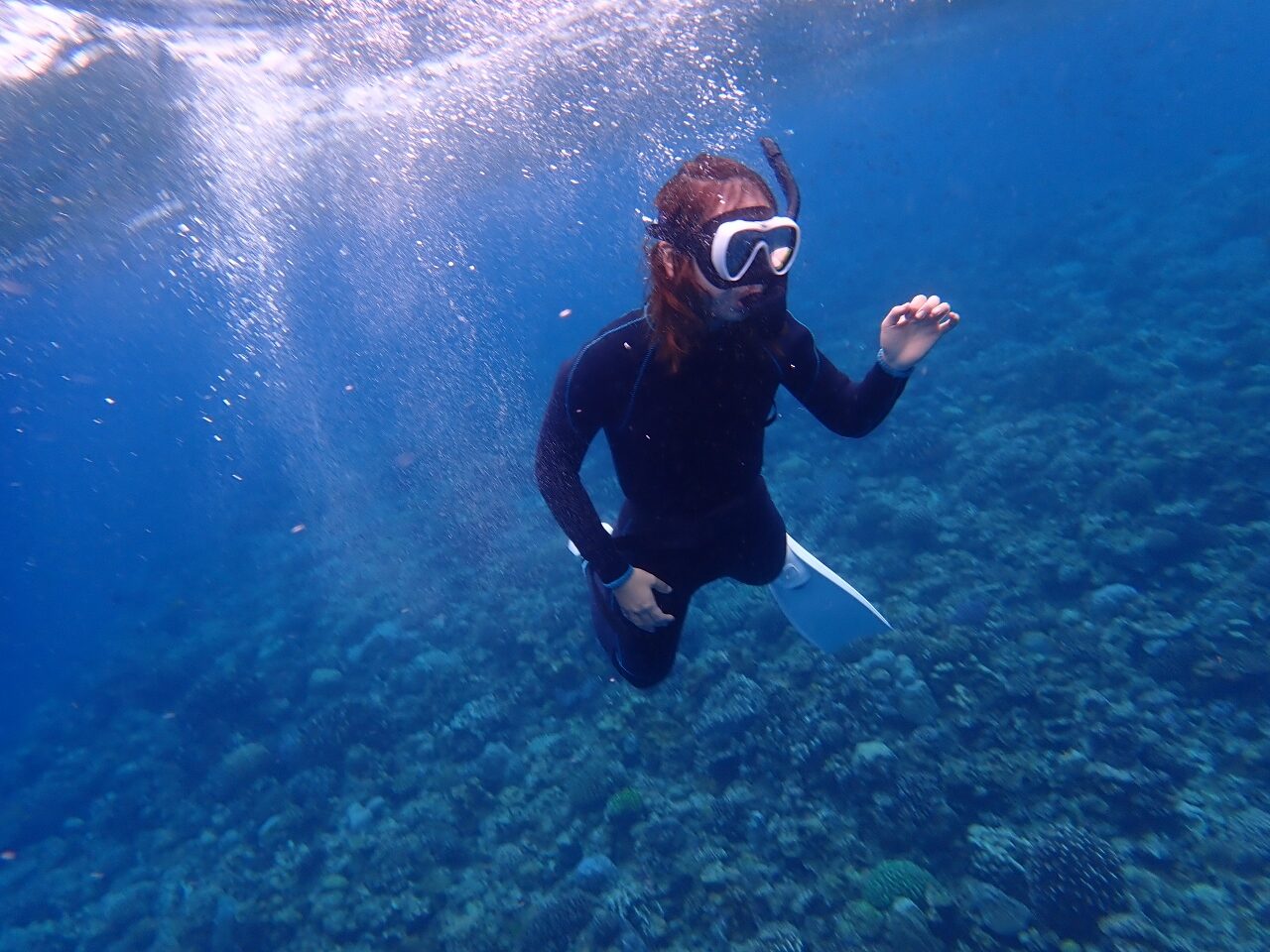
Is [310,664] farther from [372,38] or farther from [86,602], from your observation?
[86,602]

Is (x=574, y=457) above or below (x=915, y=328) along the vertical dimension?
above

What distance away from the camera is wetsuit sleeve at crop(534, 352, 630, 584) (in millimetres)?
2709

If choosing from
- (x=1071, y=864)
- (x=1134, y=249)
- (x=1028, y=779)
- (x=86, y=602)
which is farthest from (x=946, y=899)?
(x=86, y=602)

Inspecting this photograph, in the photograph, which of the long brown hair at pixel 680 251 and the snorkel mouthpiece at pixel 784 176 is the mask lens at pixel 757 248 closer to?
the long brown hair at pixel 680 251

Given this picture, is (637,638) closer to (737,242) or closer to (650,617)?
(650,617)

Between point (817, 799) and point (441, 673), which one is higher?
point (441, 673)

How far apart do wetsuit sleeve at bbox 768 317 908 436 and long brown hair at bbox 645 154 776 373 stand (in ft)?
2.34

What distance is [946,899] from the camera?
445 cm

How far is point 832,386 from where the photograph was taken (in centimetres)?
313

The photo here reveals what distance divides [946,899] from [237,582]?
18.0 meters

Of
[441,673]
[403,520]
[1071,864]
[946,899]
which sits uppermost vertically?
[403,520]

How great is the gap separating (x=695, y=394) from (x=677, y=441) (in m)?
0.26

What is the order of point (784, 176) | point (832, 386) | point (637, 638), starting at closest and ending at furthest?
point (784, 176) < point (832, 386) < point (637, 638)

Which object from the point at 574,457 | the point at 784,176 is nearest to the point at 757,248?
the point at 784,176
